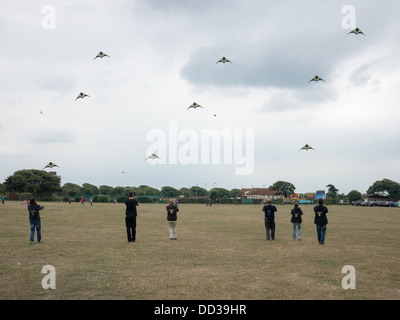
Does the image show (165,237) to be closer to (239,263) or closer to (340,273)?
(239,263)

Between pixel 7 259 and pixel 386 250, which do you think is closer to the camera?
pixel 7 259

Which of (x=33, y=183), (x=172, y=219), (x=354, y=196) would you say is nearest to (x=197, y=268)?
(x=172, y=219)

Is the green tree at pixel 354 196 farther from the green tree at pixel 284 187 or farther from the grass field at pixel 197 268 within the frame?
the grass field at pixel 197 268

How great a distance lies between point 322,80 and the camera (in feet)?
101

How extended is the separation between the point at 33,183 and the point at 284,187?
118 meters

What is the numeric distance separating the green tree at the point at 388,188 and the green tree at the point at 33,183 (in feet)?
435

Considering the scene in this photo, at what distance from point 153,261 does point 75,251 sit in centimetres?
369

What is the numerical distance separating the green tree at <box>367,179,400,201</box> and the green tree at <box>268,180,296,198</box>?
3693 centimetres

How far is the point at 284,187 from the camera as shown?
174 m

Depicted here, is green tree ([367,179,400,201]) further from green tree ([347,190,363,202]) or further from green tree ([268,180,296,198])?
green tree ([268,180,296,198])

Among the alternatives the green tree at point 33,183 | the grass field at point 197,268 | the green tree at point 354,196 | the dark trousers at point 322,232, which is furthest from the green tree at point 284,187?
the grass field at point 197,268

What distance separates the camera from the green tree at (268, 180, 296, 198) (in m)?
168

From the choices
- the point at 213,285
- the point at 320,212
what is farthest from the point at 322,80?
the point at 213,285
